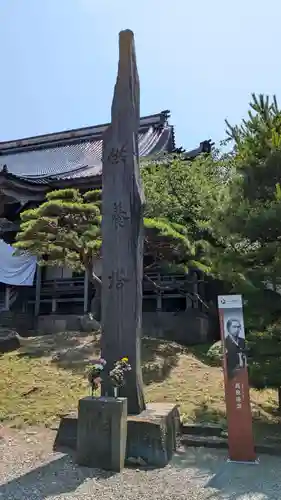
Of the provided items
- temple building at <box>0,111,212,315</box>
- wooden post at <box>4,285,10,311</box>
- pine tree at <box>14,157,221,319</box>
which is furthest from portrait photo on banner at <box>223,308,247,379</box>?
wooden post at <box>4,285,10,311</box>

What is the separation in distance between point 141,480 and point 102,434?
23.5 inches

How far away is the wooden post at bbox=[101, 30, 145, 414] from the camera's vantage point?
519cm

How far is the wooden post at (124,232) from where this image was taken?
519 cm

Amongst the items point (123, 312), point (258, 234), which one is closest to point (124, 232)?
point (123, 312)

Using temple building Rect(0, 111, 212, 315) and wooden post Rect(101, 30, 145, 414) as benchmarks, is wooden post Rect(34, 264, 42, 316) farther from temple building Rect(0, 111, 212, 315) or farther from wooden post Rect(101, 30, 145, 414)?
wooden post Rect(101, 30, 145, 414)

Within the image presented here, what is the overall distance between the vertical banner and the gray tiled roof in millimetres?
12883

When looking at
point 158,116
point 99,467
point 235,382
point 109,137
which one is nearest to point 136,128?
point 109,137

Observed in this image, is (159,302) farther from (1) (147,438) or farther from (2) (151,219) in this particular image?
(1) (147,438)

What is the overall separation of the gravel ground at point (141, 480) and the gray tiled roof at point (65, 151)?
13385 millimetres

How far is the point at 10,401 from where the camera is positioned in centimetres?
667

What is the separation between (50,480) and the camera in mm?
4020

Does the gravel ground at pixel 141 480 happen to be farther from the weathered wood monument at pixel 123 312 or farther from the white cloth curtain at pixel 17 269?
the white cloth curtain at pixel 17 269

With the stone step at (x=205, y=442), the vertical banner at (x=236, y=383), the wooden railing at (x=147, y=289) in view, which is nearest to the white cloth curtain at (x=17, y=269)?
the wooden railing at (x=147, y=289)

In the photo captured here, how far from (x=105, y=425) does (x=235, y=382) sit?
1.49 m
